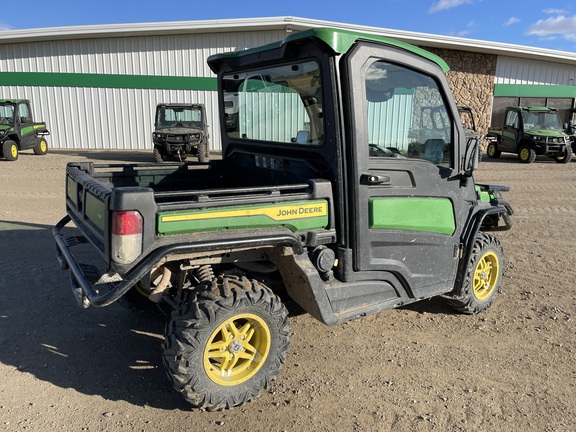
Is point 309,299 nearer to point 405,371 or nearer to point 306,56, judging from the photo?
point 405,371

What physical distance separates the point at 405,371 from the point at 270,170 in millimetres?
1840

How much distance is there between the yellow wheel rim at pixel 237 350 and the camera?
9.50 ft

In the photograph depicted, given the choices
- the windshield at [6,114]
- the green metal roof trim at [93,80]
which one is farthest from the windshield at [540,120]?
the windshield at [6,114]

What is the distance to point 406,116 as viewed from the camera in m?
3.46

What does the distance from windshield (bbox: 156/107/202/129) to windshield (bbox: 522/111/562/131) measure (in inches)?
469

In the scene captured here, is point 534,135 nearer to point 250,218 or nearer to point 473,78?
point 473,78

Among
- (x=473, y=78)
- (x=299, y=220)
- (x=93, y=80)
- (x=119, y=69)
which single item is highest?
(x=119, y=69)

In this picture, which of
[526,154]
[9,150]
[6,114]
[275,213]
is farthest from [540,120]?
[6,114]

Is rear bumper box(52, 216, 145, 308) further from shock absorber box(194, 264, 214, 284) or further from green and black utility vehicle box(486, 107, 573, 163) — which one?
Answer: green and black utility vehicle box(486, 107, 573, 163)

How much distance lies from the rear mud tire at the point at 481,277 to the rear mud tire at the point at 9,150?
49.6 ft

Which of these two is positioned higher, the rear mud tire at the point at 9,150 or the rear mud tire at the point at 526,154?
the rear mud tire at the point at 9,150

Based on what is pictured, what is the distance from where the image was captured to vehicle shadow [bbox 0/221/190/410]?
312 centimetres

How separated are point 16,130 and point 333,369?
15.7 metres

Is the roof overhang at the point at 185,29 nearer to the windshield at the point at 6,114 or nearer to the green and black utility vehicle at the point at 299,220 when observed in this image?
the windshield at the point at 6,114
